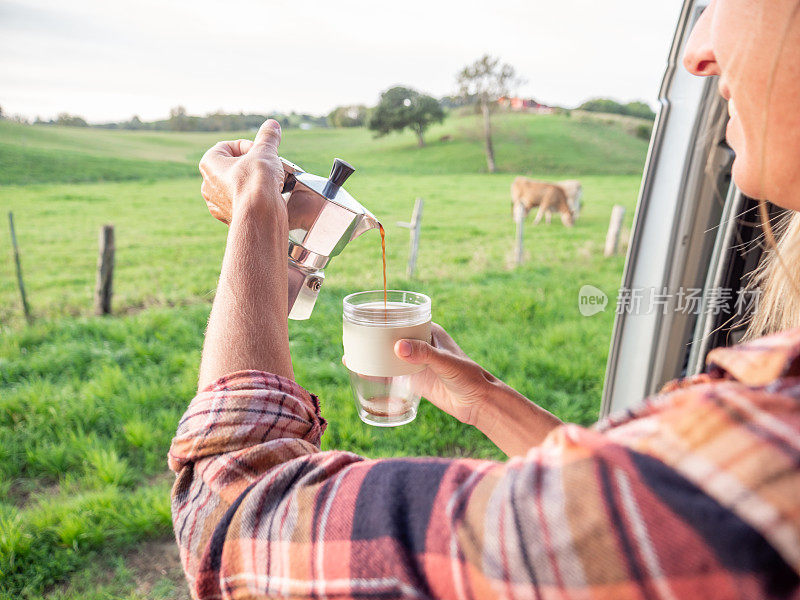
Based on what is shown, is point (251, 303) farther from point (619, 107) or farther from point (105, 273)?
point (619, 107)

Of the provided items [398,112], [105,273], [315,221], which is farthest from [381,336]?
[105,273]

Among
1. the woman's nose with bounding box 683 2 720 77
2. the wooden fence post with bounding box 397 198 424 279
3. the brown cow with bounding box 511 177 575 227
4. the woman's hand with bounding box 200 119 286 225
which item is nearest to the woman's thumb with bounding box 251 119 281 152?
the woman's hand with bounding box 200 119 286 225

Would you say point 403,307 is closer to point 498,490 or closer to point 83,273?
point 498,490

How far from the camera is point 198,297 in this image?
343cm

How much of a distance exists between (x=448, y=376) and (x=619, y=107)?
5.03 m

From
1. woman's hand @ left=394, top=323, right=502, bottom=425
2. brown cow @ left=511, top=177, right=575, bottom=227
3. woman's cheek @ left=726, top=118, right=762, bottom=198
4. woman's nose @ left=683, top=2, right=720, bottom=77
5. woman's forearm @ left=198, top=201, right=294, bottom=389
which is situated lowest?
brown cow @ left=511, top=177, right=575, bottom=227

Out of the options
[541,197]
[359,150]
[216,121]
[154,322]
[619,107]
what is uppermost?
[619,107]

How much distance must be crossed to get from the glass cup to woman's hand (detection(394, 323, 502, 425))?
0.06ft

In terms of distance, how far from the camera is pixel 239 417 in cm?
49

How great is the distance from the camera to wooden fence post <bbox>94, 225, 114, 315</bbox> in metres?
3.19

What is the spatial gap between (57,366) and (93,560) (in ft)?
4.01

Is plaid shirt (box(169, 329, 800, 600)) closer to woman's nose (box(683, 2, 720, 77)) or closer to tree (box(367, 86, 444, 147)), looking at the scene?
woman's nose (box(683, 2, 720, 77))

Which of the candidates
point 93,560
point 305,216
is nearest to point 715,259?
point 305,216

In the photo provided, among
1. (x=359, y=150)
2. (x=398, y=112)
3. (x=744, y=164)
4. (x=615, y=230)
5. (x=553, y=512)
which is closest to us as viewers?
(x=553, y=512)
